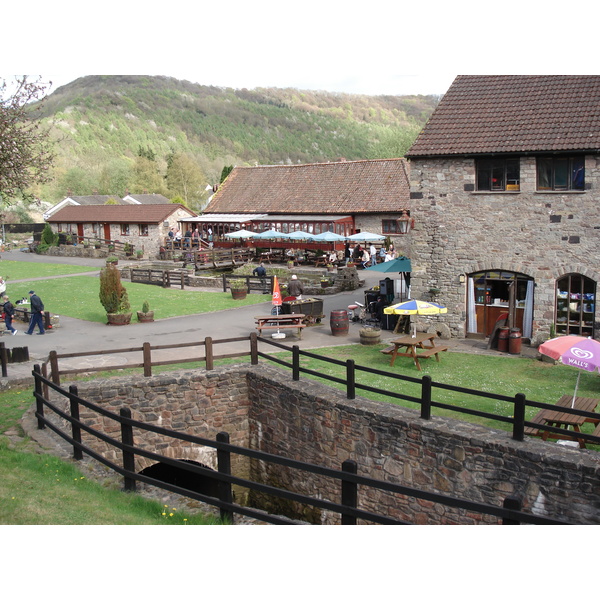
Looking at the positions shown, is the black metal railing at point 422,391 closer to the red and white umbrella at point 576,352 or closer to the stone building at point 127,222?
the red and white umbrella at point 576,352

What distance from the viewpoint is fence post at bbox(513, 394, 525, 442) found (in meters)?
7.95

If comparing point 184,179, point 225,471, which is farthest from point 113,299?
point 184,179

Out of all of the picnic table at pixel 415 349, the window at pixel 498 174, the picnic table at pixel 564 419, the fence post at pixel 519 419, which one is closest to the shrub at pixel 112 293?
the picnic table at pixel 415 349

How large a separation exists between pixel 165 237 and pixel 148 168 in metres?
39.0

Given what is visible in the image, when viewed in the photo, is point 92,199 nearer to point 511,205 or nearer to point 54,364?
point 511,205

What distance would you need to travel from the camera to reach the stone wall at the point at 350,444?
790cm

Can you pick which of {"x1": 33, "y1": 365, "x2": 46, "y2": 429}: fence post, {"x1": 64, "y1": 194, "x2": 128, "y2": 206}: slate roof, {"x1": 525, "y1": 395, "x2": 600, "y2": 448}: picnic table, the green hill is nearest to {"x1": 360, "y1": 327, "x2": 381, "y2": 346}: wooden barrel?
{"x1": 525, "y1": 395, "x2": 600, "y2": 448}: picnic table

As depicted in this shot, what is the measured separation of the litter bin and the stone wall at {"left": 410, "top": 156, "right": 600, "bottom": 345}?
808 millimetres

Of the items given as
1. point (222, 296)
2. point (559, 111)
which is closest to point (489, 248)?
point (559, 111)

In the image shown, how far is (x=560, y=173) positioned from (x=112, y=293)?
44.2 ft

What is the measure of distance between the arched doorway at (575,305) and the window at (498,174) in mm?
2722

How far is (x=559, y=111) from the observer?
1523 cm

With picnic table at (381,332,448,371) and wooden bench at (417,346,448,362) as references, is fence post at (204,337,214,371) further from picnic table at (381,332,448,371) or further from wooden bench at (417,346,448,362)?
wooden bench at (417,346,448,362)

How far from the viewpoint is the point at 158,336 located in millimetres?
17203
